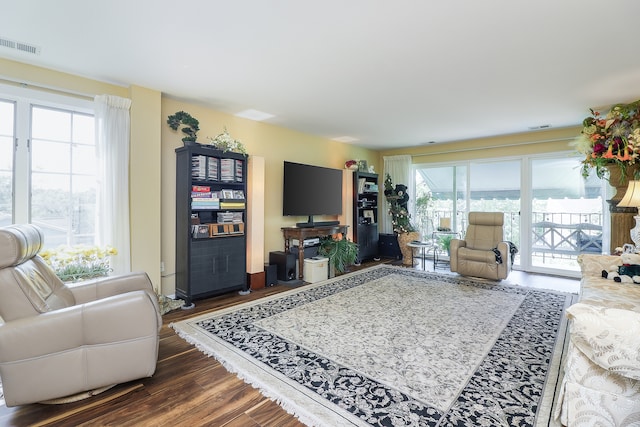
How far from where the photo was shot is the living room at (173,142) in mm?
2967

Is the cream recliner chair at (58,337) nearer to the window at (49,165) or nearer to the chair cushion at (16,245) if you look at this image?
the chair cushion at (16,245)

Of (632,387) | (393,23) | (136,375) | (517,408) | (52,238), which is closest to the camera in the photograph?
(632,387)

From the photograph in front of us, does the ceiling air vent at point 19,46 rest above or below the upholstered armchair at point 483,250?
above

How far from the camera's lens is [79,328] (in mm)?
1705

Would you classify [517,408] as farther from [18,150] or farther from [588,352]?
[18,150]

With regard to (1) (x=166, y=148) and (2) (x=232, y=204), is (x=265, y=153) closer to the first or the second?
(2) (x=232, y=204)

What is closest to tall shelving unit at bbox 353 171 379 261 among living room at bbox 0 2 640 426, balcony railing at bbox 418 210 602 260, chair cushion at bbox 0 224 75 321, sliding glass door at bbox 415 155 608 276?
living room at bbox 0 2 640 426

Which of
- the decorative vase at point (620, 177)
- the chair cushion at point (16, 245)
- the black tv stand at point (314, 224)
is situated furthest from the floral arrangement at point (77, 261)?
the decorative vase at point (620, 177)

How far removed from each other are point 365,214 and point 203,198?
3677 mm

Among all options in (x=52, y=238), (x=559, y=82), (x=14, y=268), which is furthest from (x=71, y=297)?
(x=559, y=82)

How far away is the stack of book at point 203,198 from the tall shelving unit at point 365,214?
302 cm

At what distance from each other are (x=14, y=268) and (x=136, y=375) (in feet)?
3.00

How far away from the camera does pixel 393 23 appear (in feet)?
6.99

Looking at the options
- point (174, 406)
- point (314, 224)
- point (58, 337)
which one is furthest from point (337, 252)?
point (58, 337)
